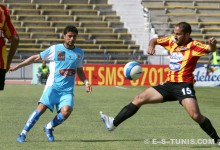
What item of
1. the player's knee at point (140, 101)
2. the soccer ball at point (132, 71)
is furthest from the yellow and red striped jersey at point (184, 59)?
the soccer ball at point (132, 71)

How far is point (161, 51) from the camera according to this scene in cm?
3831

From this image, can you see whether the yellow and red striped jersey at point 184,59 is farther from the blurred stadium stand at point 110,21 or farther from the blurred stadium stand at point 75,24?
the blurred stadium stand at point 110,21

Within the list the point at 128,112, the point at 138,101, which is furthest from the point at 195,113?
the point at 128,112

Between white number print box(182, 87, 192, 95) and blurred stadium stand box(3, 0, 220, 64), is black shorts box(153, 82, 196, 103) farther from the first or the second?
blurred stadium stand box(3, 0, 220, 64)

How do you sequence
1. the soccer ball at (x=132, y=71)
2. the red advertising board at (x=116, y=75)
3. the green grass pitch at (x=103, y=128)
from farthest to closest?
1. the red advertising board at (x=116, y=75)
2. the soccer ball at (x=132, y=71)
3. the green grass pitch at (x=103, y=128)

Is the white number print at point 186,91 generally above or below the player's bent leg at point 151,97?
above

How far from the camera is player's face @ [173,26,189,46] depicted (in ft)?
32.7

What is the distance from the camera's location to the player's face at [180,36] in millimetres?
9955

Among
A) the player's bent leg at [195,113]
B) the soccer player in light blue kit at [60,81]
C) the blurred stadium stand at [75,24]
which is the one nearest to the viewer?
the player's bent leg at [195,113]

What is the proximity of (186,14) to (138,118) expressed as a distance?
27162 millimetres

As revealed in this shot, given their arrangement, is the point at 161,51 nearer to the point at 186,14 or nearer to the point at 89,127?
the point at 186,14

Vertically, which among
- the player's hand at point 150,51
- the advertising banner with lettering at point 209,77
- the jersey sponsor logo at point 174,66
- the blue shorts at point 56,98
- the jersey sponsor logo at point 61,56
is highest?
the player's hand at point 150,51

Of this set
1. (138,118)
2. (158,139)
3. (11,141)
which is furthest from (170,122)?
(11,141)

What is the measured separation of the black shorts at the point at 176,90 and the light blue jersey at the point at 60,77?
4.20ft
